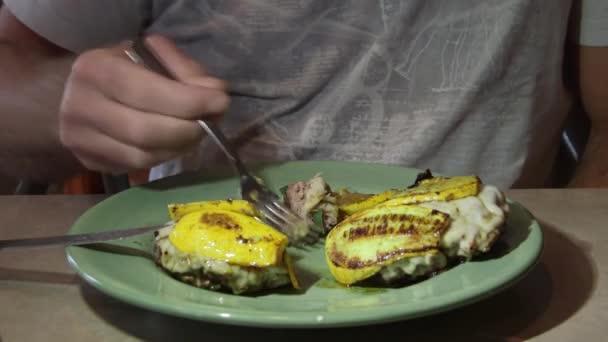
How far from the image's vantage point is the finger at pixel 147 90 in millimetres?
804

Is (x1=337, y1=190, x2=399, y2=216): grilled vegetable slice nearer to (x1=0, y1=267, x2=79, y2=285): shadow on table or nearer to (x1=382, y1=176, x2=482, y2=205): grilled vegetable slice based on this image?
(x1=382, y1=176, x2=482, y2=205): grilled vegetable slice

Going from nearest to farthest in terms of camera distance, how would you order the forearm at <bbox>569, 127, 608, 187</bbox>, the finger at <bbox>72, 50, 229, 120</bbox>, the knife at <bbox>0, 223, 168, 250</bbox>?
the knife at <bbox>0, 223, 168, 250</bbox>, the finger at <bbox>72, 50, 229, 120</bbox>, the forearm at <bbox>569, 127, 608, 187</bbox>

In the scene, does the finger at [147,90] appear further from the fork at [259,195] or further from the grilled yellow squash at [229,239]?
the grilled yellow squash at [229,239]

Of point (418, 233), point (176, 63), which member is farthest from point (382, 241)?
point (176, 63)

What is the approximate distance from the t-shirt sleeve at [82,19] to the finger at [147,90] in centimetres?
28

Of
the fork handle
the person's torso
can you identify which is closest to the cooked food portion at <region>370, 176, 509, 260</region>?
the fork handle

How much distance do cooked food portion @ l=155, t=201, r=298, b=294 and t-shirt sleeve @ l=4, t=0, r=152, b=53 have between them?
56 cm

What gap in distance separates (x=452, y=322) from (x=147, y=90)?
39cm

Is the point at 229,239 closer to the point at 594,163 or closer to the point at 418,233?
the point at 418,233

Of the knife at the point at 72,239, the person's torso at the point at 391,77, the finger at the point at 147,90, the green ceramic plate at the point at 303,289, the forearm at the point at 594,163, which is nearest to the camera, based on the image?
the green ceramic plate at the point at 303,289

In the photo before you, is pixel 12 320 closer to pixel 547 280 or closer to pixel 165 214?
pixel 165 214

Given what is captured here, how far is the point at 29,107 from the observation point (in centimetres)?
110

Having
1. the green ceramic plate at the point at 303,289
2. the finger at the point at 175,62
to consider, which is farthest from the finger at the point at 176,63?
the green ceramic plate at the point at 303,289

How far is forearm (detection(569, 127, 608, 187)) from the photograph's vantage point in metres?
1.16
